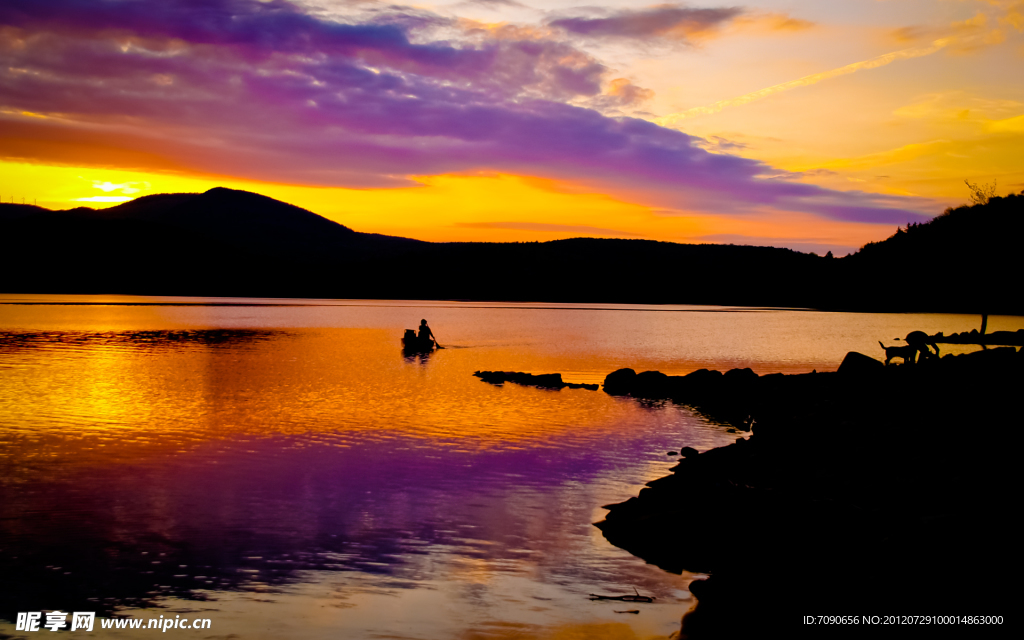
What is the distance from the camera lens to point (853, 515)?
972 centimetres

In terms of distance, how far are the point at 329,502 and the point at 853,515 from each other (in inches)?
373

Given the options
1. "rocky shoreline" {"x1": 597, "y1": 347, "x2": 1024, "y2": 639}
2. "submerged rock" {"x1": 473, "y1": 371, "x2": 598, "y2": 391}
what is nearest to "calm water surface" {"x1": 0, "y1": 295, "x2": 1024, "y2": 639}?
"rocky shoreline" {"x1": 597, "y1": 347, "x2": 1024, "y2": 639}

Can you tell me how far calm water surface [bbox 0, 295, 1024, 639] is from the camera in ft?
30.6

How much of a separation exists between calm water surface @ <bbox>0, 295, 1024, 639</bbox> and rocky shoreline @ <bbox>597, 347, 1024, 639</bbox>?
0.89m

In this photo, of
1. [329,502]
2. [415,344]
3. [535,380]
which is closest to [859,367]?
[535,380]

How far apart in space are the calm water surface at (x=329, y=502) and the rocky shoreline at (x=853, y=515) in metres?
0.89

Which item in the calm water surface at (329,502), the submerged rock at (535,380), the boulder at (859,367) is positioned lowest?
the calm water surface at (329,502)

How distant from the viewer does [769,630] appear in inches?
312

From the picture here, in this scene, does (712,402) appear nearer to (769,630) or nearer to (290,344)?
(769,630)

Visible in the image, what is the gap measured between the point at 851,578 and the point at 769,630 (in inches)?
48.9

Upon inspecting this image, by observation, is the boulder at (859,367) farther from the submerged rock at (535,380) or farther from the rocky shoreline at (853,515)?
the submerged rock at (535,380)

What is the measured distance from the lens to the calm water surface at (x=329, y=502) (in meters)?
9.33

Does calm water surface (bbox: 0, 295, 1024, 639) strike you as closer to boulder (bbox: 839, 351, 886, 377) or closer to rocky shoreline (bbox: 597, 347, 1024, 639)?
rocky shoreline (bbox: 597, 347, 1024, 639)

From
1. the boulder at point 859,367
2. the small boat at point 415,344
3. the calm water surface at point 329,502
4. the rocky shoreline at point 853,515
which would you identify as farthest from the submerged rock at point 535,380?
the rocky shoreline at point 853,515
